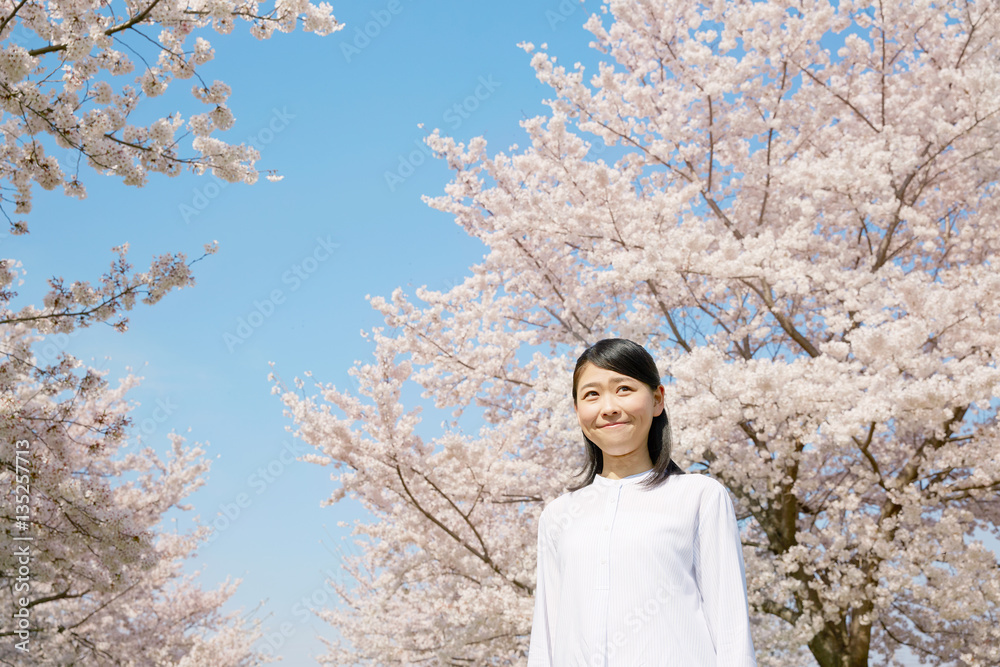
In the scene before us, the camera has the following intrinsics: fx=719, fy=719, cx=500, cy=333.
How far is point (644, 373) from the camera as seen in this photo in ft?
7.10

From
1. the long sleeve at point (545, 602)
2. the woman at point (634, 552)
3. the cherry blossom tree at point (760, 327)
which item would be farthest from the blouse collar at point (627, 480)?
the cherry blossom tree at point (760, 327)

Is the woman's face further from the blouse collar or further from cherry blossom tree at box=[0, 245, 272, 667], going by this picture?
cherry blossom tree at box=[0, 245, 272, 667]

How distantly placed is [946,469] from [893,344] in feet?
7.36

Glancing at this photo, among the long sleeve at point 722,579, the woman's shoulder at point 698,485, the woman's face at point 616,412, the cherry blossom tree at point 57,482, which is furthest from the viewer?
the cherry blossom tree at point 57,482

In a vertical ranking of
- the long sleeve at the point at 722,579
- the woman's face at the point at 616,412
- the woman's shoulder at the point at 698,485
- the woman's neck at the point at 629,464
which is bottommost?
the long sleeve at the point at 722,579

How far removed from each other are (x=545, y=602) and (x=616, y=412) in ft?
2.01

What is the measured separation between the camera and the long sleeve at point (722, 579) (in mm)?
1796

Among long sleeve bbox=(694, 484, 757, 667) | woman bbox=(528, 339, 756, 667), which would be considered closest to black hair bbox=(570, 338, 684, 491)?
woman bbox=(528, 339, 756, 667)

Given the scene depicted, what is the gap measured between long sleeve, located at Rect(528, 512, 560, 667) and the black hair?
0.60ft

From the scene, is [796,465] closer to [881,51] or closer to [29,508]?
[881,51]

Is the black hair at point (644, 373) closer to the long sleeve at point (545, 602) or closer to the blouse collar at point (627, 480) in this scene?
the blouse collar at point (627, 480)

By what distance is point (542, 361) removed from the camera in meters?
6.91

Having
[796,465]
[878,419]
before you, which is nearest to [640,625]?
[878,419]

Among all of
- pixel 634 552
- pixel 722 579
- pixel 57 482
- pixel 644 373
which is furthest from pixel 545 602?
pixel 57 482
